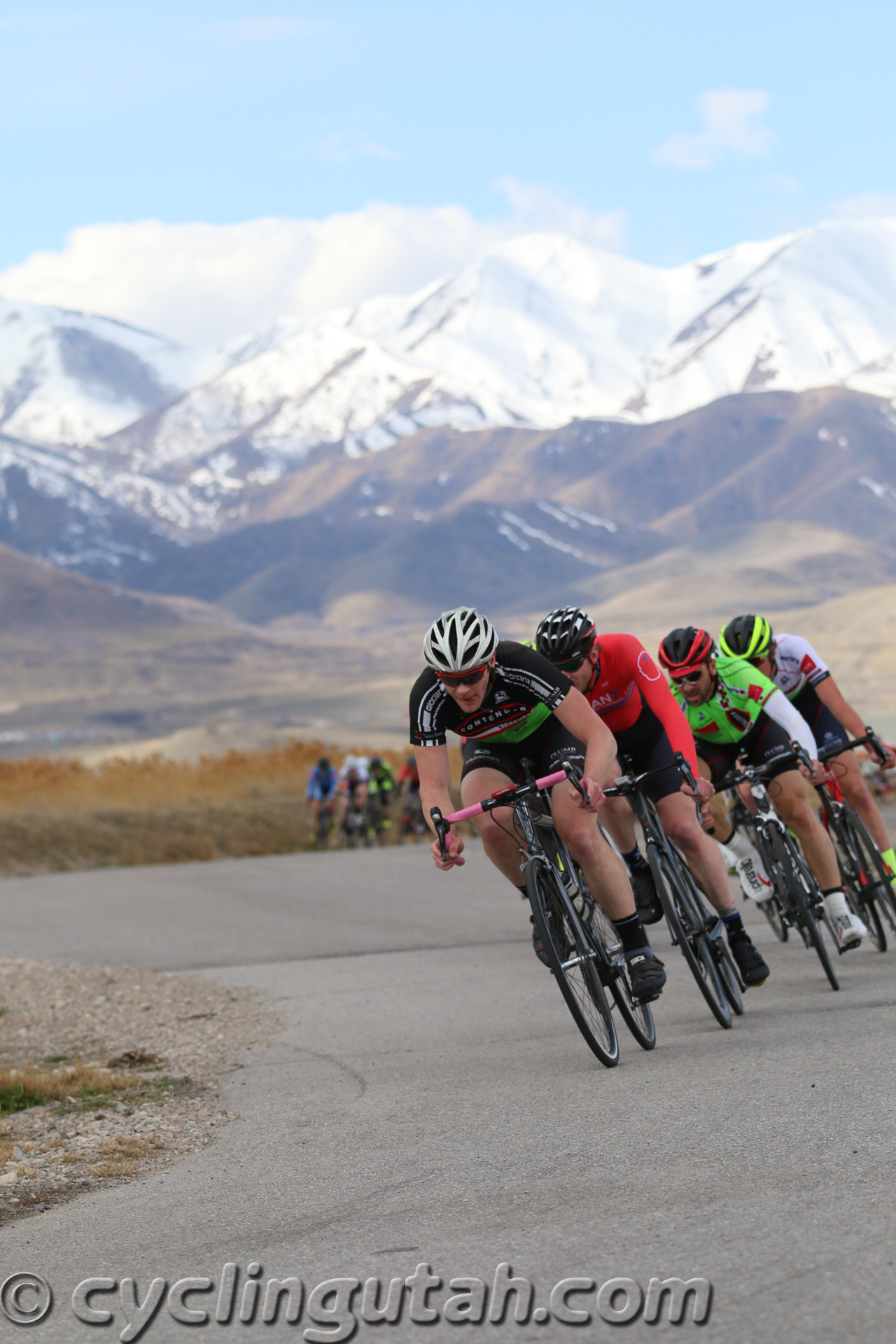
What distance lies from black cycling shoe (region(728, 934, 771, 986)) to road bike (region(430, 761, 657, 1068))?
0.84 metres

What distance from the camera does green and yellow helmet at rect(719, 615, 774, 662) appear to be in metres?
9.36

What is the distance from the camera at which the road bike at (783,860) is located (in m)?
8.44

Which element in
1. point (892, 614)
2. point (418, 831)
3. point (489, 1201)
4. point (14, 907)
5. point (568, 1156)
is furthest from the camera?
point (892, 614)

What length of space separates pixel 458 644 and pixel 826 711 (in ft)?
14.9

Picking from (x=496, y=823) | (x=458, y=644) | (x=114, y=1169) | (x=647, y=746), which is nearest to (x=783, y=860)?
(x=647, y=746)

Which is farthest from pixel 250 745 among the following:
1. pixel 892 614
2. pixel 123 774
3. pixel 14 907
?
pixel 892 614

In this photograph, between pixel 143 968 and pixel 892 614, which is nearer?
pixel 143 968

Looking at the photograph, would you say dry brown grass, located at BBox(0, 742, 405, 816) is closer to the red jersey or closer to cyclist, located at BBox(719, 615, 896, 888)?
cyclist, located at BBox(719, 615, 896, 888)

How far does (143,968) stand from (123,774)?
19.0 meters

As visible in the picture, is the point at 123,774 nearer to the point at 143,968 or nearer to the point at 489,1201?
the point at 143,968

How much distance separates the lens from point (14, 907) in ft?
58.4

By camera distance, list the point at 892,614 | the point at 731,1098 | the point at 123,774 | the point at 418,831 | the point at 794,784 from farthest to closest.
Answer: the point at 892,614 < the point at 123,774 < the point at 418,831 < the point at 794,784 < the point at 731,1098

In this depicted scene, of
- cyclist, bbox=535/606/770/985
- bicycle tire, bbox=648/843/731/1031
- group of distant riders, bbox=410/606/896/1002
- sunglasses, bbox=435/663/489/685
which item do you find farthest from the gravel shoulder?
cyclist, bbox=535/606/770/985

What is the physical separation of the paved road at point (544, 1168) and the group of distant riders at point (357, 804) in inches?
582
